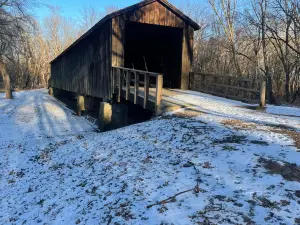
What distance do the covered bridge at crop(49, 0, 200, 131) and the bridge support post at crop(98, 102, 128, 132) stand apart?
458mm

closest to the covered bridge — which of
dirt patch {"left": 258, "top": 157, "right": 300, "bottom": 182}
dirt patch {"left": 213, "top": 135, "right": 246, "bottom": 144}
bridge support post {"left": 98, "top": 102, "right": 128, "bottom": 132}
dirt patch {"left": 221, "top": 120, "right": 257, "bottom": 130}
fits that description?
bridge support post {"left": 98, "top": 102, "right": 128, "bottom": 132}

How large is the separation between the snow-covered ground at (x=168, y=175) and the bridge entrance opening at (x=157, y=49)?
628 cm

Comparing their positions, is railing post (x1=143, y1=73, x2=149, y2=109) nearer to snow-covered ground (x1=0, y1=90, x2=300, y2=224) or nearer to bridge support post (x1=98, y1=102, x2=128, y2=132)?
snow-covered ground (x1=0, y1=90, x2=300, y2=224)

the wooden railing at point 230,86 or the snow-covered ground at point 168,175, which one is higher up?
the wooden railing at point 230,86

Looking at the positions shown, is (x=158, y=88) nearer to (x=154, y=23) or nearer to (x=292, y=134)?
(x=292, y=134)

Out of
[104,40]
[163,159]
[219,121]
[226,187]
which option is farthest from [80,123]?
[226,187]

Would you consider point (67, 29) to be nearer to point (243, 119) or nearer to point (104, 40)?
point (104, 40)

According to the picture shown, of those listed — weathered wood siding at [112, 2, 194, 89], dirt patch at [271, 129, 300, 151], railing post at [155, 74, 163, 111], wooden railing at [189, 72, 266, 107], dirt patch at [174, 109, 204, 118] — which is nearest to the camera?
dirt patch at [271, 129, 300, 151]

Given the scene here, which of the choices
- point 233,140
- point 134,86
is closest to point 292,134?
point 233,140

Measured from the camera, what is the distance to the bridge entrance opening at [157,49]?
14.2 meters

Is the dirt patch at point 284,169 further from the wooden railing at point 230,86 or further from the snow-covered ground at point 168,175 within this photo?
the wooden railing at point 230,86

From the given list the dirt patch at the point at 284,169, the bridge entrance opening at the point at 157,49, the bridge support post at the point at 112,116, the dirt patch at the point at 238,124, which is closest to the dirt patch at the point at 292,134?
the dirt patch at the point at 238,124

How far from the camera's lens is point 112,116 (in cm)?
1198

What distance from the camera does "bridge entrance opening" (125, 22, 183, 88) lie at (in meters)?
14.2
